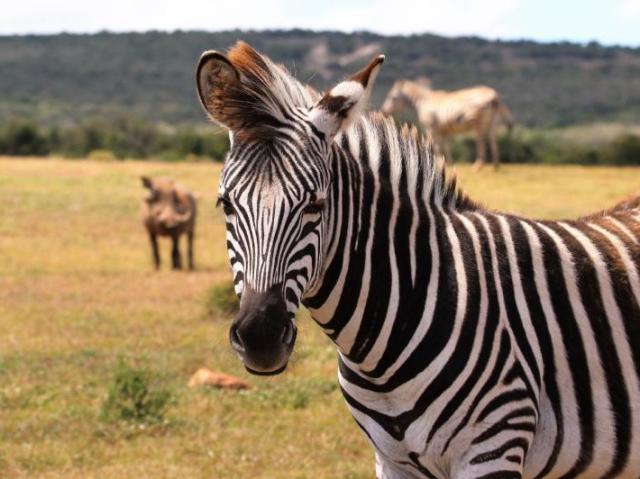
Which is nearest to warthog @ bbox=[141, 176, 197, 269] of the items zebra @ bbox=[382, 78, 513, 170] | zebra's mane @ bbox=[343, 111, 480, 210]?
zebra @ bbox=[382, 78, 513, 170]

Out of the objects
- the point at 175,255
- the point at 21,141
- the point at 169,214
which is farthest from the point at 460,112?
the point at 21,141

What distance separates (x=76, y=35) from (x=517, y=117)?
60050 mm

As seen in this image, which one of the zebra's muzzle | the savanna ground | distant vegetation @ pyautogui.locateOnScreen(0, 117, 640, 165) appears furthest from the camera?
distant vegetation @ pyautogui.locateOnScreen(0, 117, 640, 165)

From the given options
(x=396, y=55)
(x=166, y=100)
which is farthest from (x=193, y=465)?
(x=396, y=55)

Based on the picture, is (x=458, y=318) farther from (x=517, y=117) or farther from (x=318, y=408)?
(x=517, y=117)

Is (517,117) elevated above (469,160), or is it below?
below

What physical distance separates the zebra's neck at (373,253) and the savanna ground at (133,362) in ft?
0.99

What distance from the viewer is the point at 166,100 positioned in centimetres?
11925

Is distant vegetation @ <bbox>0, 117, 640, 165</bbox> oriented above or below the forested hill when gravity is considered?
above

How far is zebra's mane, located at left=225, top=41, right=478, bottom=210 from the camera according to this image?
156 inches

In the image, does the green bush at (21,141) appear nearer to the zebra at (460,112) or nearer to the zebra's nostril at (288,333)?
the zebra at (460,112)

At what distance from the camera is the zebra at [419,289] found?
12.8ft

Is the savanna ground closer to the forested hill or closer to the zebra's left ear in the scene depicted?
the zebra's left ear

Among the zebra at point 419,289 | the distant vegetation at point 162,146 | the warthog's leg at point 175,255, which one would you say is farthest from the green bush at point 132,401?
the distant vegetation at point 162,146
